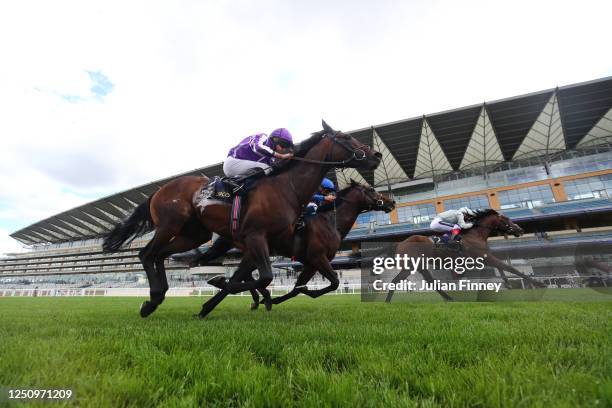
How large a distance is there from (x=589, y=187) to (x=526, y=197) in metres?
6.64

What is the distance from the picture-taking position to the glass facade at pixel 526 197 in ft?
128

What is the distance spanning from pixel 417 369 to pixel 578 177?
1995 inches

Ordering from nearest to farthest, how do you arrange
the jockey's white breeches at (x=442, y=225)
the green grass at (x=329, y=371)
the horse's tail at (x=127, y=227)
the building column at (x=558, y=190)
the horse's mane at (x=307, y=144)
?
1. the green grass at (x=329, y=371)
2. the horse's mane at (x=307, y=144)
3. the horse's tail at (x=127, y=227)
4. the jockey's white breeches at (x=442, y=225)
5. the building column at (x=558, y=190)

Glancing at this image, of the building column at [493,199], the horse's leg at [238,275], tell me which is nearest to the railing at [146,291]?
the horse's leg at [238,275]

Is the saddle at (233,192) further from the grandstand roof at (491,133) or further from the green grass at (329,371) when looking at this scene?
the grandstand roof at (491,133)

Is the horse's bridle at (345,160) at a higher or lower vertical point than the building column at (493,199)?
lower

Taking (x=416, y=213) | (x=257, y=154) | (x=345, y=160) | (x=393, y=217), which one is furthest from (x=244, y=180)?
(x=416, y=213)

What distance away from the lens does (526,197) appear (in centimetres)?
4022

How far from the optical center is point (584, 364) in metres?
1.60

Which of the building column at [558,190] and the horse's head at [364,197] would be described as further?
the building column at [558,190]

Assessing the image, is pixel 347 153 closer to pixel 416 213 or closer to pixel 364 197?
pixel 364 197

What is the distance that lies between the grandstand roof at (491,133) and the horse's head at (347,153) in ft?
105

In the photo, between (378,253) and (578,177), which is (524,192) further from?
(378,253)

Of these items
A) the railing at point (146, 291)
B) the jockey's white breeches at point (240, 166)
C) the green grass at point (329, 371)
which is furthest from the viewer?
the railing at point (146, 291)
